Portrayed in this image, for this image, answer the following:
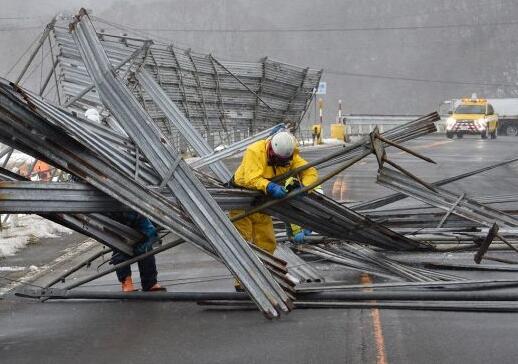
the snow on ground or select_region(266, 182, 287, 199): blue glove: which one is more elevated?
select_region(266, 182, 287, 199): blue glove

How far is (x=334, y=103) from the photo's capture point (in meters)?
91.6

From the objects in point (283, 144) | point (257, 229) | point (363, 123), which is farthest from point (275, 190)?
point (363, 123)

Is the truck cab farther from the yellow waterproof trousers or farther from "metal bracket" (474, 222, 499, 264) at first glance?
the yellow waterproof trousers

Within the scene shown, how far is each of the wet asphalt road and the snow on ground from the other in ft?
12.2

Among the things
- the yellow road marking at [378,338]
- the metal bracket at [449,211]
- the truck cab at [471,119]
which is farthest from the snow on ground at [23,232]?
the truck cab at [471,119]

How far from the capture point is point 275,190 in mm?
8398

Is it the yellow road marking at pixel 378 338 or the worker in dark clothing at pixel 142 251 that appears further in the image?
the worker in dark clothing at pixel 142 251

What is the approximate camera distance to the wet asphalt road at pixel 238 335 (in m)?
6.36

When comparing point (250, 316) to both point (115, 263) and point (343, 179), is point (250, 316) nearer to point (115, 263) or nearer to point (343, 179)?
point (115, 263)

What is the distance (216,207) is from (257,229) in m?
1.32

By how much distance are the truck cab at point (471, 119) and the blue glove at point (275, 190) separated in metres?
42.1

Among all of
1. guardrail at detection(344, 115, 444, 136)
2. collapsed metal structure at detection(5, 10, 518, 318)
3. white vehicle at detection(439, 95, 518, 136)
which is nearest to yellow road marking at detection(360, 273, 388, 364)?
collapsed metal structure at detection(5, 10, 518, 318)

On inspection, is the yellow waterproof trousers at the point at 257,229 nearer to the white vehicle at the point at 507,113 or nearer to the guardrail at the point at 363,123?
the guardrail at the point at 363,123

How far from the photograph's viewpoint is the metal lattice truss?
21.7 metres
